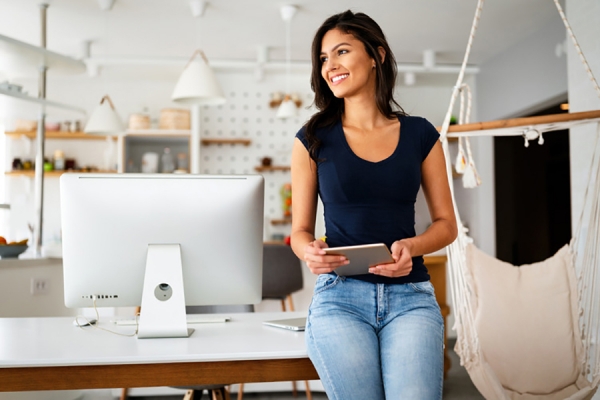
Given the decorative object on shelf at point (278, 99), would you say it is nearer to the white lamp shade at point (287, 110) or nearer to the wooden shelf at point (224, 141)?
the wooden shelf at point (224, 141)

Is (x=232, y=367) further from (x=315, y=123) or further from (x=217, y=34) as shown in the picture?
(x=217, y=34)

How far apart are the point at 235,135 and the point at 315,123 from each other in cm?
507

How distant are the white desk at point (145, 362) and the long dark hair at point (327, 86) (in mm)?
484

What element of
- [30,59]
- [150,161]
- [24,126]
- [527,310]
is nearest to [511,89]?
[150,161]

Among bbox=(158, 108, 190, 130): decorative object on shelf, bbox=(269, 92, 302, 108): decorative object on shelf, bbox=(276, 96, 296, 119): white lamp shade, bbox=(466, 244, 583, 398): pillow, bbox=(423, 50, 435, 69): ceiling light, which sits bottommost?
bbox=(466, 244, 583, 398): pillow

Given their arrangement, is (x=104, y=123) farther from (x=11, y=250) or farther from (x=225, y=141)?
(x=11, y=250)

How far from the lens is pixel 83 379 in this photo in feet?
4.11

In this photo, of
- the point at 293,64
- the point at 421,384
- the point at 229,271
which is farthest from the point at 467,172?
the point at 293,64

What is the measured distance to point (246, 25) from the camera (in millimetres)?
5152

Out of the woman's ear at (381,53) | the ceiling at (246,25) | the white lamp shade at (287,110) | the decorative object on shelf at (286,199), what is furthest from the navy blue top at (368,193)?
the decorative object on shelf at (286,199)

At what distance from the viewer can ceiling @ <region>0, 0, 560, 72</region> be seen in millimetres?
4680

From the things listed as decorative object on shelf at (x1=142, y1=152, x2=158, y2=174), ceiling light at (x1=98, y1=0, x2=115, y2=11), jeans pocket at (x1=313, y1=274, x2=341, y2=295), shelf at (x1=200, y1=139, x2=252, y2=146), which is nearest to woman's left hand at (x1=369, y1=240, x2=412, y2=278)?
jeans pocket at (x1=313, y1=274, x2=341, y2=295)

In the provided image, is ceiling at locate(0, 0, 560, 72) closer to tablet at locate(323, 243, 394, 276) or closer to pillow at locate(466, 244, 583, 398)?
pillow at locate(466, 244, 583, 398)

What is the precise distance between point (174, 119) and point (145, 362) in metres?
5.20
